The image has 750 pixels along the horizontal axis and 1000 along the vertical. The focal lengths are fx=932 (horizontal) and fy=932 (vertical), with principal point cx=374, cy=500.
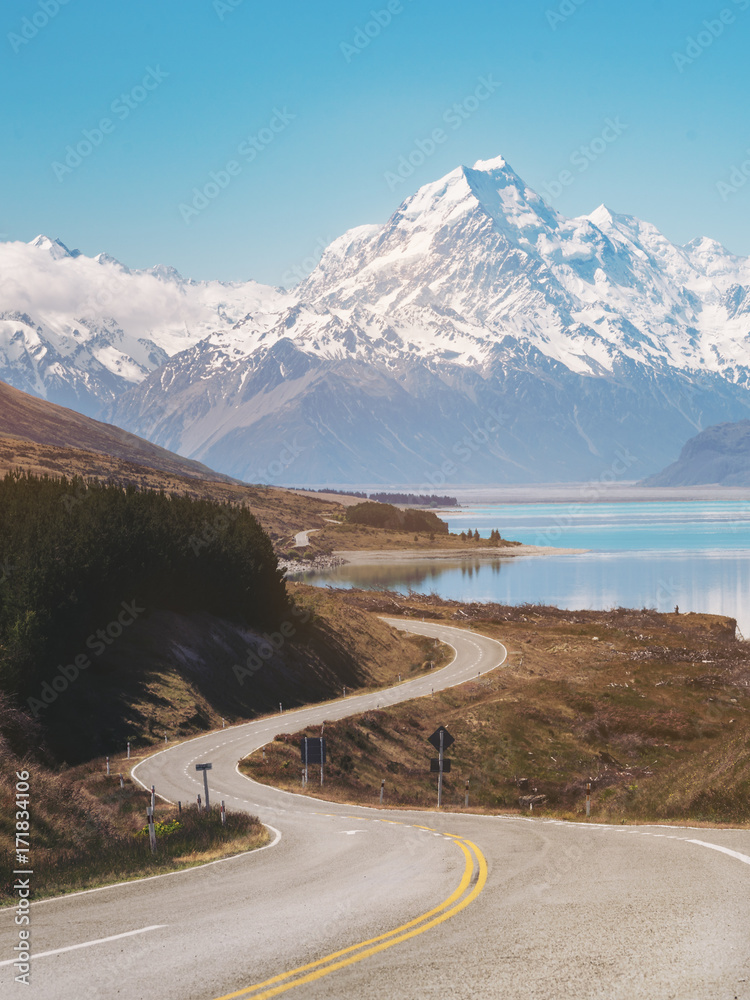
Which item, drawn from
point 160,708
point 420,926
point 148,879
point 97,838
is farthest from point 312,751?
point 420,926

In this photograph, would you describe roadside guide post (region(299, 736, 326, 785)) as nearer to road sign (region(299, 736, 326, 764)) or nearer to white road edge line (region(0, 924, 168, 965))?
road sign (region(299, 736, 326, 764))

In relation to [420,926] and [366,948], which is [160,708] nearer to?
[420,926]

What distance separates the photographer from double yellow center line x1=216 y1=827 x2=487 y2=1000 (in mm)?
10289

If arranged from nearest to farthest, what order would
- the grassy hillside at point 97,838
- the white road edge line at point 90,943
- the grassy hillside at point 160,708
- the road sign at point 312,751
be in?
the white road edge line at point 90,943, the grassy hillside at point 97,838, the grassy hillside at point 160,708, the road sign at point 312,751

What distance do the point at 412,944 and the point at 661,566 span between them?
161 m

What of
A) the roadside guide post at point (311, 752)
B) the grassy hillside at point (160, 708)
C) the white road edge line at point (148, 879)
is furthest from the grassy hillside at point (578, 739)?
the white road edge line at point (148, 879)

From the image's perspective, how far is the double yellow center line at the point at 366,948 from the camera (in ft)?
33.8

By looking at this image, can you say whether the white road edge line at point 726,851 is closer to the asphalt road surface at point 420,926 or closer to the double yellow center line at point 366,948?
the asphalt road surface at point 420,926

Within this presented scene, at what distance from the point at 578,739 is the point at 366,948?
4143 cm

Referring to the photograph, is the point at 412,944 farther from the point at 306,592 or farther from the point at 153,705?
the point at 306,592

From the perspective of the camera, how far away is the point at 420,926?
12594 millimetres

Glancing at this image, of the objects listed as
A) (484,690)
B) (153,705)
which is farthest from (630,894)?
(484,690)

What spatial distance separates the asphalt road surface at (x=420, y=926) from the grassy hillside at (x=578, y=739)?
956cm

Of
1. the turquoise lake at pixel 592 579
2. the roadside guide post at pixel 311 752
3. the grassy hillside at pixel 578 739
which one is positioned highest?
the turquoise lake at pixel 592 579
